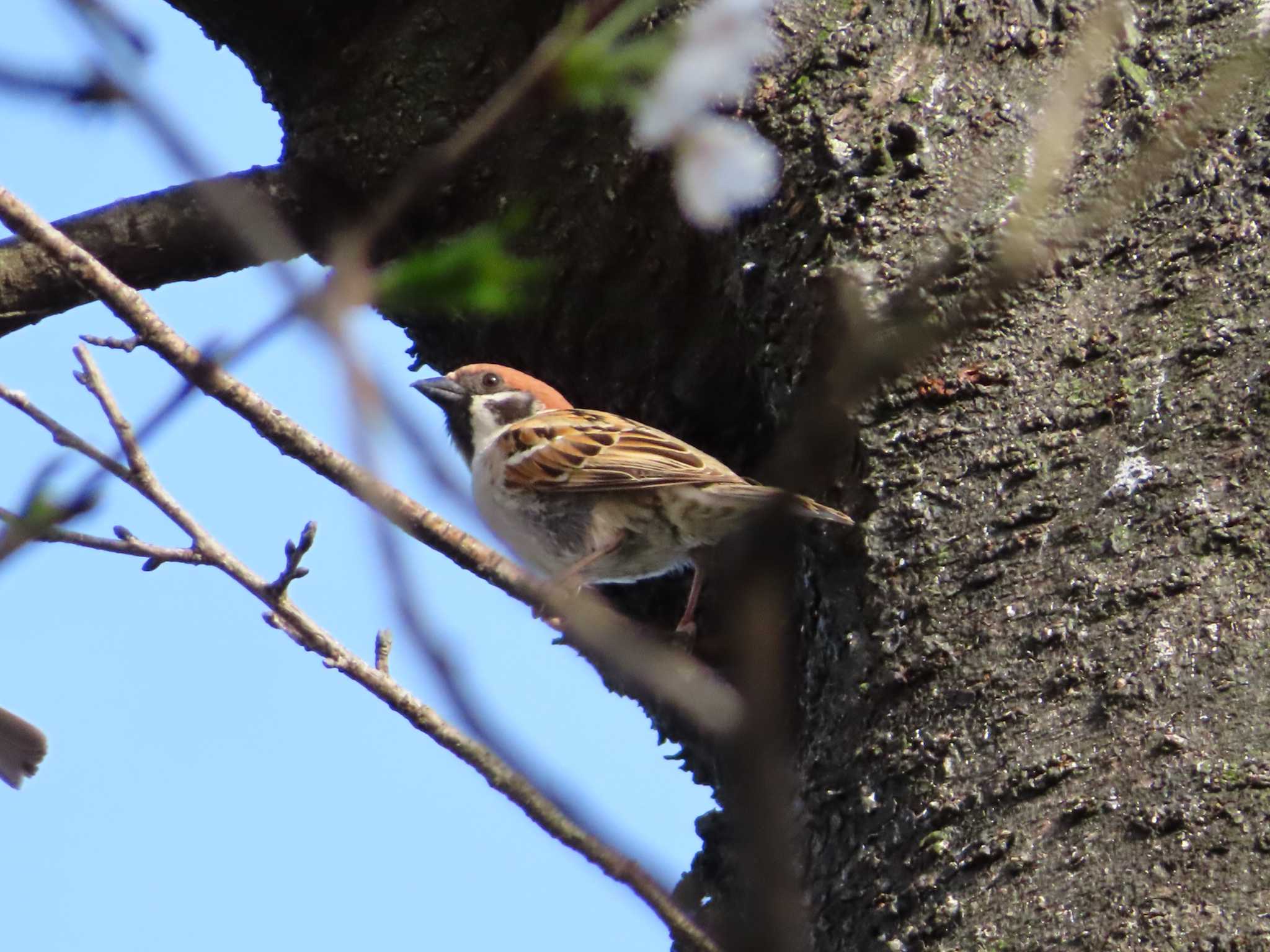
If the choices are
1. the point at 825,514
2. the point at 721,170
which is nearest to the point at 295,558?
the point at 825,514

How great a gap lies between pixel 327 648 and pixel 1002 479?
3.89ft

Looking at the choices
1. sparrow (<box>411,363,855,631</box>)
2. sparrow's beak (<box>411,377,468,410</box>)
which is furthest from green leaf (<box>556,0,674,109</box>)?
sparrow's beak (<box>411,377,468,410</box>)

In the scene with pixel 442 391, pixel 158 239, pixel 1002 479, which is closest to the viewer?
pixel 1002 479

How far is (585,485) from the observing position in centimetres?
403

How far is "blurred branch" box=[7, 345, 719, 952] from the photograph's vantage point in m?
1.43

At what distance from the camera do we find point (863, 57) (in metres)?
2.97

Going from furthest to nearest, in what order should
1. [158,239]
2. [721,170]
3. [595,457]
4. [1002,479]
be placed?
[595,457] → [158,239] → [721,170] → [1002,479]

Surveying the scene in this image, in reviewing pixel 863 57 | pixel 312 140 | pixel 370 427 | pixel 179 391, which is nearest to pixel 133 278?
pixel 312 140

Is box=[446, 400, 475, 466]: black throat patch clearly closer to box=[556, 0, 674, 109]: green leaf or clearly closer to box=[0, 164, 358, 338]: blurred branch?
box=[0, 164, 358, 338]: blurred branch

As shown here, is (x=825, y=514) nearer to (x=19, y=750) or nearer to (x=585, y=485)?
(x=19, y=750)

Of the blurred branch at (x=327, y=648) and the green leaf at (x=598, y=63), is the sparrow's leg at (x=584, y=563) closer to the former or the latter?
the blurred branch at (x=327, y=648)

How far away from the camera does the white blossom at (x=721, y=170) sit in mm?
3004

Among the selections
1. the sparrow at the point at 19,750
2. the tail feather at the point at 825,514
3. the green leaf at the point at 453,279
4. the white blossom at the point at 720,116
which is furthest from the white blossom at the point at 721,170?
the sparrow at the point at 19,750

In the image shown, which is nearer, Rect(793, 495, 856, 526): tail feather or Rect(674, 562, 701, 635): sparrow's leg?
Rect(793, 495, 856, 526): tail feather
